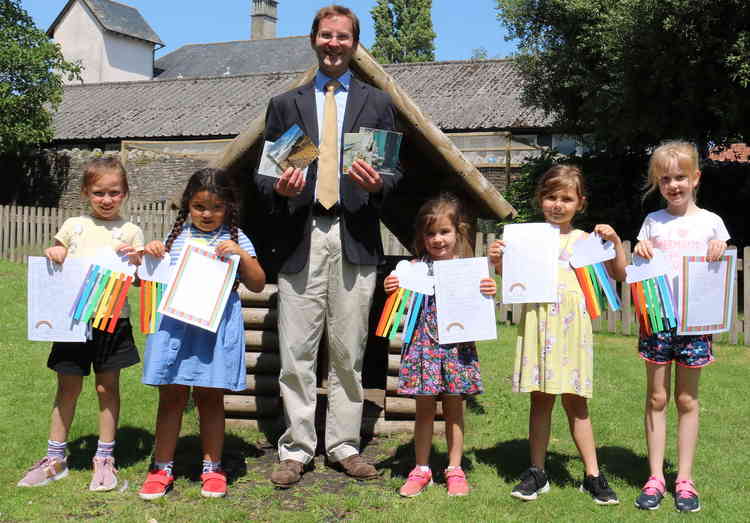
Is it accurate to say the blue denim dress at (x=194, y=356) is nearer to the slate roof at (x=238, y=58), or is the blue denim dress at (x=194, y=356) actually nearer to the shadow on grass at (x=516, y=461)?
the shadow on grass at (x=516, y=461)

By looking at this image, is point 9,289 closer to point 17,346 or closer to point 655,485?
point 17,346

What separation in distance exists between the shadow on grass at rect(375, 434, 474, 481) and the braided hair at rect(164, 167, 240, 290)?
1.59m

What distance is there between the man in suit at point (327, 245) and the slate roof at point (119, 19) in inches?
1847

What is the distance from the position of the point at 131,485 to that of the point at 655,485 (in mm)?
3022

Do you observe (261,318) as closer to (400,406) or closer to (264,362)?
(264,362)

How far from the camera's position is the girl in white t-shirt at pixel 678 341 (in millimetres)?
4195

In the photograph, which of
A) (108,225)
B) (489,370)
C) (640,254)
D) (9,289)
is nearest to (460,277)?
(640,254)

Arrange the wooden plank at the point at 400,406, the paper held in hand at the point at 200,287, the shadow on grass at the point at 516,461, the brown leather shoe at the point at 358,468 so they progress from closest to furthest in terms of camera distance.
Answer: the paper held in hand at the point at 200,287
the brown leather shoe at the point at 358,468
the shadow on grass at the point at 516,461
the wooden plank at the point at 400,406

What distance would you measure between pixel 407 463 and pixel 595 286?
5.64 feet

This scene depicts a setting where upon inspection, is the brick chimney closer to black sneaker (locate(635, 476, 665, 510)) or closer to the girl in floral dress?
the girl in floral dress

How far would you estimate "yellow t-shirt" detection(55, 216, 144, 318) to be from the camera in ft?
14.1

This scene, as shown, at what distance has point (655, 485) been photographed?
4270 millimetres

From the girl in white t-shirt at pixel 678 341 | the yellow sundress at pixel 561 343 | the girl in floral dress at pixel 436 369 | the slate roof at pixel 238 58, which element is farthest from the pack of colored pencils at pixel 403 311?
the slate roof at pixel 238 58

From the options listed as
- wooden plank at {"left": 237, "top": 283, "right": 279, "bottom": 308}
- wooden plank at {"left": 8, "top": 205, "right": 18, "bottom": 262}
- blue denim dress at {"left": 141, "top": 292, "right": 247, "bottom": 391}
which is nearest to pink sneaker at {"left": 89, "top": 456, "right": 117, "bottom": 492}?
blue denim dress at {"left": 141, "top": 292, "right": 247, "bottom": 391}
